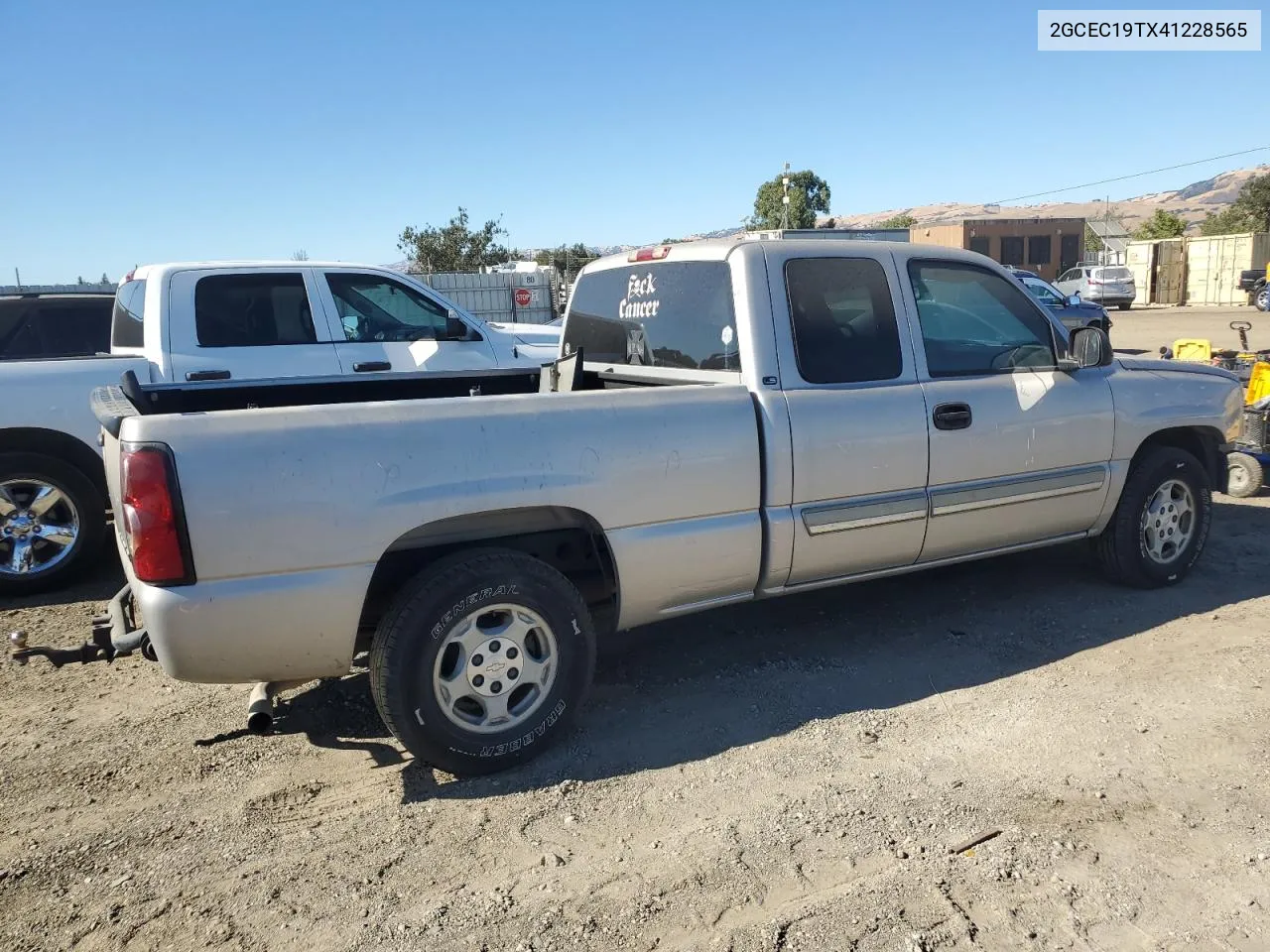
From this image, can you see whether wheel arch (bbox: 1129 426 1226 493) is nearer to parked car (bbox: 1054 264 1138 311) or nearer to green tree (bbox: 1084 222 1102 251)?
parked car (bbox: 1054 264 1138 311)

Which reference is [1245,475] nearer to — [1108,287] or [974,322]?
[974,322]

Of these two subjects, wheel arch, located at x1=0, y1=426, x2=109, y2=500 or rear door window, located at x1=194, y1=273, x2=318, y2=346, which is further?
rear door window, located at x1=194, y1=273, x2=318, y2=346

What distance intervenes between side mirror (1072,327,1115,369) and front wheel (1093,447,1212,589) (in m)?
0.79

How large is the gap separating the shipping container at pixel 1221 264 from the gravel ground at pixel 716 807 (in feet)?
115

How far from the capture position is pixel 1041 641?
4.61m

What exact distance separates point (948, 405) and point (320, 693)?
3.13 m

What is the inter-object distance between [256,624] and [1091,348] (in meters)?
3.98

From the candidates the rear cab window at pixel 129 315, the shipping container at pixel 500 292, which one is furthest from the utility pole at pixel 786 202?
the rear cab window at pixel 129 315

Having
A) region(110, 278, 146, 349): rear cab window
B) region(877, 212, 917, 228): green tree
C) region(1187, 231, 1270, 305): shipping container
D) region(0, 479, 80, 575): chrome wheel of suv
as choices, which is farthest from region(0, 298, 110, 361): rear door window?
region(877, 212, 917, 228): green tree

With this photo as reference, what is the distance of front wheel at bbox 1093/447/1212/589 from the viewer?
5.09 meters

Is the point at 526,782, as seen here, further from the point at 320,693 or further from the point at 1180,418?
the point at 1180,418

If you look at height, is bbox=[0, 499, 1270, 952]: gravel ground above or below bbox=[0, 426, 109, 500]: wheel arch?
below

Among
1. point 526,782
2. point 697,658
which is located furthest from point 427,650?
point 697,658

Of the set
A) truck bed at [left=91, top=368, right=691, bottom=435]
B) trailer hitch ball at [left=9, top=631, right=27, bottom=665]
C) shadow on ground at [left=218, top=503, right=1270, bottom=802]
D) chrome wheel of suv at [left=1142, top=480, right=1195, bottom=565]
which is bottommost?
shadow on ground at [left=218, top=503, right=1270, bottom=802]
